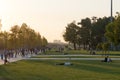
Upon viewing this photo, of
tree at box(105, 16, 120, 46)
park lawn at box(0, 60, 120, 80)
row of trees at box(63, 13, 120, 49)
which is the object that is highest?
row of trees at box(63, 13, 120, 49)

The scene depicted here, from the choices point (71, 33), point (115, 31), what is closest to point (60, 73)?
point (115, 31)

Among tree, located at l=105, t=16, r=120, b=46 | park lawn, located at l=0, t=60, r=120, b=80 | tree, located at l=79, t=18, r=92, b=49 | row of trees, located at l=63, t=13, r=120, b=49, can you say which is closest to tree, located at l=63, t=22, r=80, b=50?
row of trees, located at l=63, t=13, r=120, b=49

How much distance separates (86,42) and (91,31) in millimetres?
4590

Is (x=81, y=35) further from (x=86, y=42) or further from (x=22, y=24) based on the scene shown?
(x=22, y=24)

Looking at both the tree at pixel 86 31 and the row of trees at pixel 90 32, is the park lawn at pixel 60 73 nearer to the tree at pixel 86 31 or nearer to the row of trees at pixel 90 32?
the row of trees at pixel 90 32

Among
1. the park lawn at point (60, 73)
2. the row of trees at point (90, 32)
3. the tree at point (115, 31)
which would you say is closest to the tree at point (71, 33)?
the row of trees at point (90, 32)

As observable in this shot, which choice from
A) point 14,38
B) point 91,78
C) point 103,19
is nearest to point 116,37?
point 91,78

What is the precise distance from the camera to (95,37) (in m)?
162

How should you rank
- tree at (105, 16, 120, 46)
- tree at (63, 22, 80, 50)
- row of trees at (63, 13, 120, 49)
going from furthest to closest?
tree at (63, 22, 80, 50)
row of trees at (63, 13, 120, 49)
tree at (105, 16, 120, 46)

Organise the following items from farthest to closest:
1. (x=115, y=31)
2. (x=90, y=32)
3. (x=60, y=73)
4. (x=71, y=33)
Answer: (x=71, y=33) → (x=90, y=32) → (x=115, y=31) → (x=60, y=73)

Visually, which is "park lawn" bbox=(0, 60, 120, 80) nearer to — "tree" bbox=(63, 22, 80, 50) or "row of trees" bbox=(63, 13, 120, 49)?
"row of trees" bbox=(63, 13, 120, 49)

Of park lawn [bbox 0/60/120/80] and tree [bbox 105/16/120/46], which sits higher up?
tree [bbox 105/16/120/46]

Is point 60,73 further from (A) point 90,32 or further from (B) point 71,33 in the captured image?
(B) point 71,33

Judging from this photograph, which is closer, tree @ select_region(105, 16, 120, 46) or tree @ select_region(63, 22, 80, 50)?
tree @ select_region(105, 16, 120, 46)
